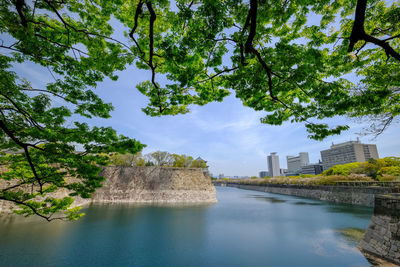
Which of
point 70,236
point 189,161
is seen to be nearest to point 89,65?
point 70,236

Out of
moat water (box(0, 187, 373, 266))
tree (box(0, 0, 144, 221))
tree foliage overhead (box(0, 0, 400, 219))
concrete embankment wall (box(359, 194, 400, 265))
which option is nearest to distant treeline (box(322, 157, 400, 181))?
moat water (box(0, 187, 373, 266))

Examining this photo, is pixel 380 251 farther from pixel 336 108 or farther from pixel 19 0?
pixel 19 0

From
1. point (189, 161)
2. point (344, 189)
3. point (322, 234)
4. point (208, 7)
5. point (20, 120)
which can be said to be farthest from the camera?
point (189, 161)

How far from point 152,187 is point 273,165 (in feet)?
482

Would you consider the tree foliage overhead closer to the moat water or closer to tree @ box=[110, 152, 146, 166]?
the moat water

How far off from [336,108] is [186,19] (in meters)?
4.77

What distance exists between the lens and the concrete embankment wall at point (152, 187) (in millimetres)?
25375

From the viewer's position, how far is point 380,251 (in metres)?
8.51

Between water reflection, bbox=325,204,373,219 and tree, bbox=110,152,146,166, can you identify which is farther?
tree, bbox=110,152,146,166

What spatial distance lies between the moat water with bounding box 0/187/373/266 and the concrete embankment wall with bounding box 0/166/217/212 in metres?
9.25

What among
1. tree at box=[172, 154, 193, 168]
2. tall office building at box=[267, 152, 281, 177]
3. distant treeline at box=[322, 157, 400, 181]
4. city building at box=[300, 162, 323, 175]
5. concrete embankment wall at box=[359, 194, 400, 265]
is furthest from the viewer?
tall office building at box=[267, 152, 281, 177]

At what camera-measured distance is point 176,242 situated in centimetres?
1125

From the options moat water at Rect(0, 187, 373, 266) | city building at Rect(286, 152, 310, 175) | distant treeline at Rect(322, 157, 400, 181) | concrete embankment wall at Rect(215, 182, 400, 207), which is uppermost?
city building at Rect(286, 152, 310, 175)

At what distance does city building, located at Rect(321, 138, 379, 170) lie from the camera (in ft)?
257
